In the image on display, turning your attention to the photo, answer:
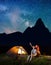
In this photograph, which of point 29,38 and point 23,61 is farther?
point 29,38

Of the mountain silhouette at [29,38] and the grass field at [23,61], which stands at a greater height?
the mountain silhouette at [29,38]

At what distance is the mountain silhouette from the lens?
109 feet

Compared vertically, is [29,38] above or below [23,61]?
above

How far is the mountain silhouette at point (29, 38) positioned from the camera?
3335 cm

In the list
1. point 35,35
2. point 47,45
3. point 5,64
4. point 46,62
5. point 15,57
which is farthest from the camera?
point 35,35

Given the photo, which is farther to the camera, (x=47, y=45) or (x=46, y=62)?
(x=47, y=45)

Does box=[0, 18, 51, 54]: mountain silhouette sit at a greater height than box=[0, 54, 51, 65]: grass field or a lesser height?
greater

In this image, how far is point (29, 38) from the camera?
1388 inches

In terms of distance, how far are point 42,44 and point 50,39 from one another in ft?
7.36

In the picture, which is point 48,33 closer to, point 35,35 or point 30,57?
point 35,35

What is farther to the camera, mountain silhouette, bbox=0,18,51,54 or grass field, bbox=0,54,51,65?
mountain silhouette, bbox=0,18,51,54

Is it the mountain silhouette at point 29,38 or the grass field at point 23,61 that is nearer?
the grass field at point 23,61

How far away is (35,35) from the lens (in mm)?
35438

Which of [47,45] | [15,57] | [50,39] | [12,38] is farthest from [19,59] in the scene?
[12,38]
